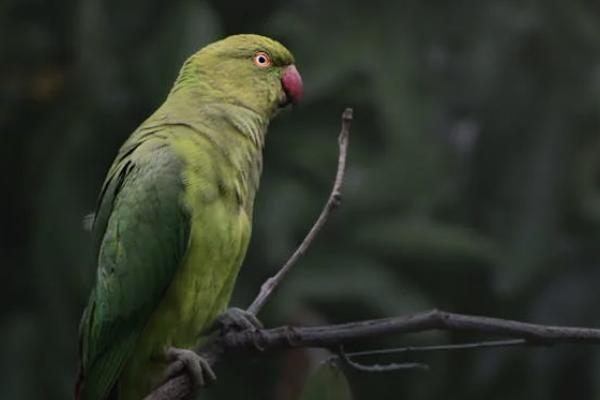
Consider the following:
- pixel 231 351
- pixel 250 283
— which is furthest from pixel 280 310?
pixel 231 351

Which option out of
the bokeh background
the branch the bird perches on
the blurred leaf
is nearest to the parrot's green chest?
the branch the bird perches on

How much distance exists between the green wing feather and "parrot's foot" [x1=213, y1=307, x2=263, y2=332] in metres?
0.15

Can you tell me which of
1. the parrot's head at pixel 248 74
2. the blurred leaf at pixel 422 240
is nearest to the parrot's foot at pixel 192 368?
the parrot's head at pixel 248 74

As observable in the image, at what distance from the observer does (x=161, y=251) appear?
3.46 metres

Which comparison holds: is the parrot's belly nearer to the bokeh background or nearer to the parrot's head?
the parrot's head

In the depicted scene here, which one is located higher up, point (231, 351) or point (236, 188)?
point (236, 188)

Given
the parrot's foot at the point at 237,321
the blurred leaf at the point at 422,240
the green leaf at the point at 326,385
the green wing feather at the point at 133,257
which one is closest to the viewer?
the green leaf at the point at 326,385

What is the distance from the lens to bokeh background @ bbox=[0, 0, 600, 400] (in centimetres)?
573

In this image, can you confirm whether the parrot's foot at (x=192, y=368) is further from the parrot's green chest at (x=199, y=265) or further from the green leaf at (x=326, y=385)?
the green leaf at (x=326, y=385)

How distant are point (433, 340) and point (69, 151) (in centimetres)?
141

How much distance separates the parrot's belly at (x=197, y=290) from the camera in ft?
11.4

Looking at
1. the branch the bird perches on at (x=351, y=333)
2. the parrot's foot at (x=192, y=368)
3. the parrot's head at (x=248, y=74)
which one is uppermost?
the parrot's head at (x=248, y=74)

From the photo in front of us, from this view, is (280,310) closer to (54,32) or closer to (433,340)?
(433,340)

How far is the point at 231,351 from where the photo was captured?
332cm
